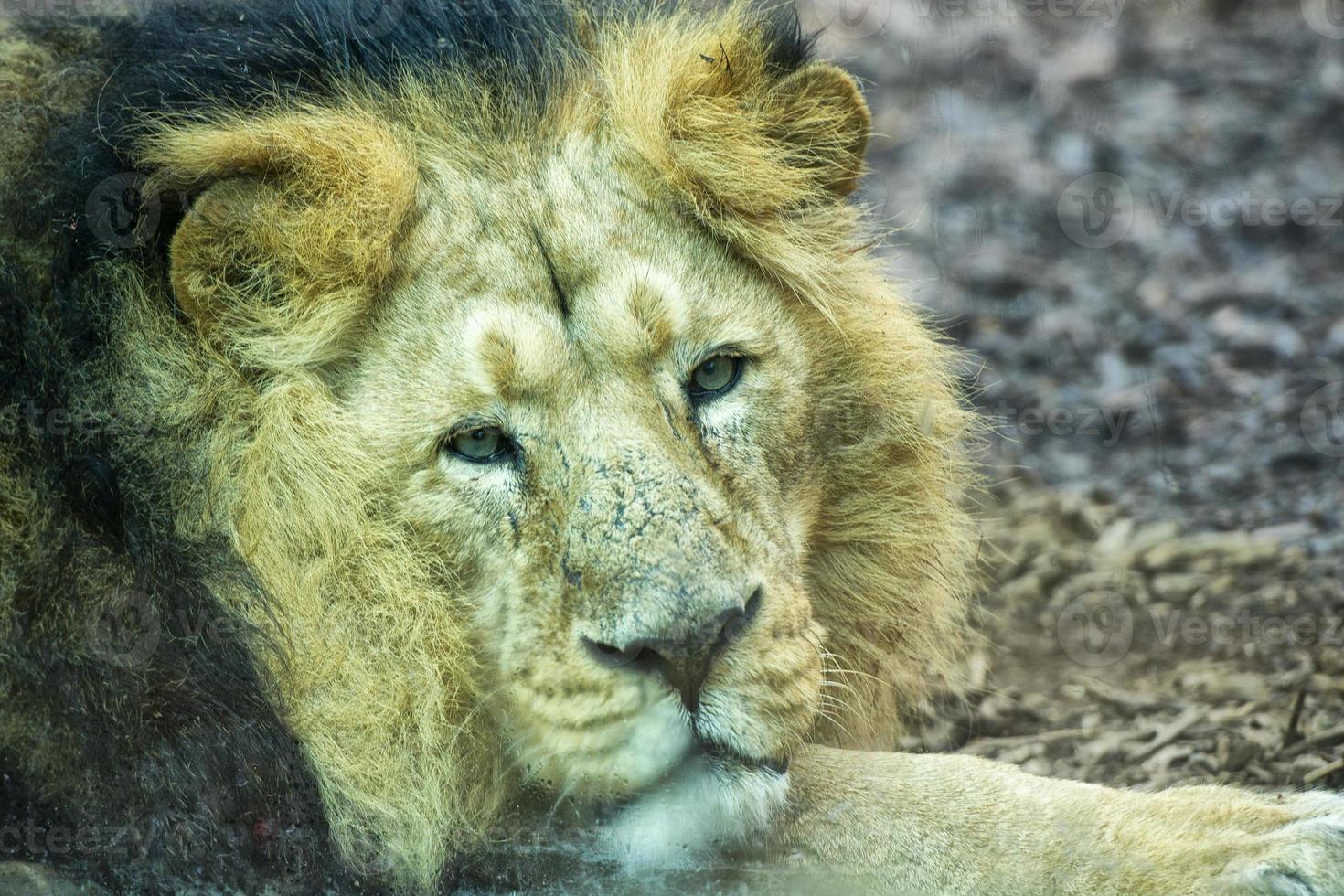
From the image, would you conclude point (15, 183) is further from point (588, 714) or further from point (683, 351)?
point (588, 714)

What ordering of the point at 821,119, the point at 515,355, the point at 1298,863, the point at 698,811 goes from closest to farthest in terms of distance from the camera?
the point at 1298,863
the point at 698,811
the point at 515,355
the point at 821,119

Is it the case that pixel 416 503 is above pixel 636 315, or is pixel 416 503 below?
below

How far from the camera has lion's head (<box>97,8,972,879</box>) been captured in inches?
96.4

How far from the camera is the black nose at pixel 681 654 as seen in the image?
2.33 metres

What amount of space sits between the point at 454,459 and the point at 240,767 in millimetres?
678

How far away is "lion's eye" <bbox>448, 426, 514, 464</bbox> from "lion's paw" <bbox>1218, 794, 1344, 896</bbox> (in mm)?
1490

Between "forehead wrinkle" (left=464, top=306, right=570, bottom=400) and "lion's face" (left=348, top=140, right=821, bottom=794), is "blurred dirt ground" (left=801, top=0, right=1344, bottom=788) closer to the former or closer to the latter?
"lion's face" (left=348, top=140, right=821, bottom=794)

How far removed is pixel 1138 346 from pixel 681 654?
3.96m

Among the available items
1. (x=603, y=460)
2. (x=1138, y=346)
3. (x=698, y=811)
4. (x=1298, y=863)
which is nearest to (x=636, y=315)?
(x=603, y=460)

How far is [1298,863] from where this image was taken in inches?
91.0

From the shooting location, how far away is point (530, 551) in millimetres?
2559

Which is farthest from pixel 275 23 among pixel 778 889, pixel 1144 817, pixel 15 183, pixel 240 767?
pixel 1144 817

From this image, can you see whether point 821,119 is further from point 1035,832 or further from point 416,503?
point 1035,832

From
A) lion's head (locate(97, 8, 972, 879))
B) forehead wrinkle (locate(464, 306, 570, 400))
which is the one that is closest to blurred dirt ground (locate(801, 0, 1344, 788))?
lion's head (locate(97, 8, 972, 879))
